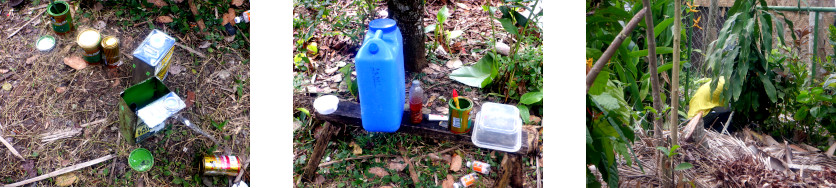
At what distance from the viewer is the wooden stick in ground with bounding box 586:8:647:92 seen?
1017 mm

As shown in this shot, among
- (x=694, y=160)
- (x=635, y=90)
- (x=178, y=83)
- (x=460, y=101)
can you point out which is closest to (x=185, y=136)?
(x=178, y=83)

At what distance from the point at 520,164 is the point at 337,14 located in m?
0.70

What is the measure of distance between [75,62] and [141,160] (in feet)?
1.99

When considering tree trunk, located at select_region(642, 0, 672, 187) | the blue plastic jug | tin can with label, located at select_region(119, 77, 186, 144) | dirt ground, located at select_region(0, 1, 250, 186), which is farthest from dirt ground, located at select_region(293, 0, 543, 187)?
tin can with label, located at select_region(119, 77, 186, 144)

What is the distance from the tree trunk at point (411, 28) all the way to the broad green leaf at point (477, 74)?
0.39 feet

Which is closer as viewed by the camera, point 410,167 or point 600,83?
point 600,83

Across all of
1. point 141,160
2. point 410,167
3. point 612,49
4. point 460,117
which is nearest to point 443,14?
point 460,117

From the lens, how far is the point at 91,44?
2.03 m

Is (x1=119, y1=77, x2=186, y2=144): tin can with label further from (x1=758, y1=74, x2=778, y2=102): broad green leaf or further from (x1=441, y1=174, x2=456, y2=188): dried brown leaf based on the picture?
(x1=758, y1=74, x2=778, y2=102): broad green leaf

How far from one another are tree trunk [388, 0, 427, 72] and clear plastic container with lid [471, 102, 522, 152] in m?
0.26

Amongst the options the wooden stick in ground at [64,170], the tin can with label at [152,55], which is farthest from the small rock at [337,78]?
the wooden stick in ground at [64,170]

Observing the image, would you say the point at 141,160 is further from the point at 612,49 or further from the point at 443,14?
the point at 612,49

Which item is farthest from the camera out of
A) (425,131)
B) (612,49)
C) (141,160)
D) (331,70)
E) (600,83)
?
(141,160)

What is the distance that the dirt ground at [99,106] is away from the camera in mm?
1844
